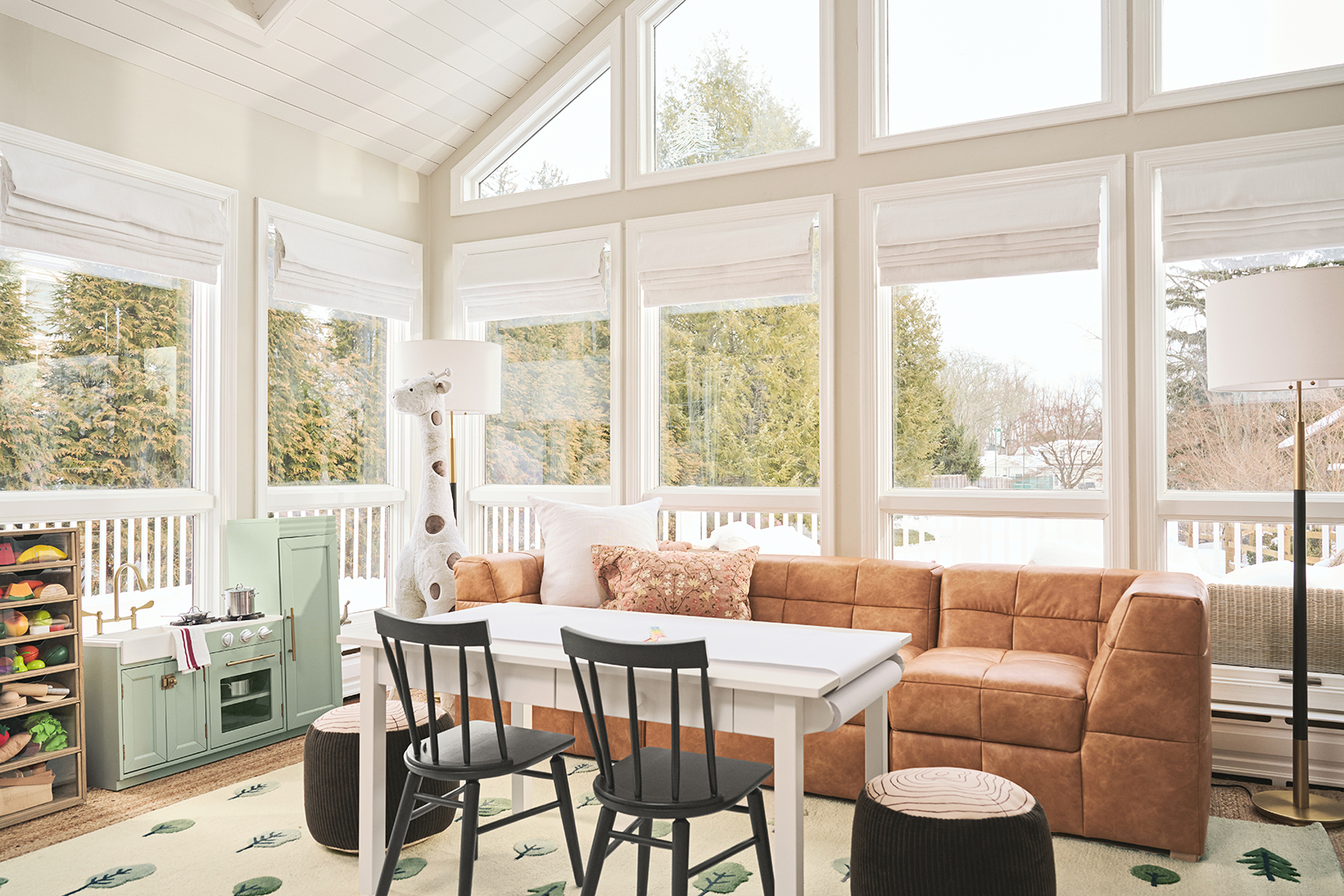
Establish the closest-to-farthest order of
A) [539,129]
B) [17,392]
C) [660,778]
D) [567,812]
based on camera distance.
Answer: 1. [660,778]
2. [567,812]
3. [17,392]
4. [539,129]

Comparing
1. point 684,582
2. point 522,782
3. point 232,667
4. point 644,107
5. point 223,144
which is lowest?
point 522,782

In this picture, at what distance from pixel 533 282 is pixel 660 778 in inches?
137

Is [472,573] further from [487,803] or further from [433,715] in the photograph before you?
[433,715]

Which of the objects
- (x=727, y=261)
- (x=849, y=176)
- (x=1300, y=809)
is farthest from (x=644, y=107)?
(x=1300, y=809)

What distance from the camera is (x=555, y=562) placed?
156 inches

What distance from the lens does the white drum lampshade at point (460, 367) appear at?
4.45 meters

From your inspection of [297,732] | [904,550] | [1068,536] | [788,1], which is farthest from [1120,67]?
[297,732]

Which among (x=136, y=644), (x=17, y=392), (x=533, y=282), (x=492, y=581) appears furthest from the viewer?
(x=533, y=282)

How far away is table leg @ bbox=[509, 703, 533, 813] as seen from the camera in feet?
9.89

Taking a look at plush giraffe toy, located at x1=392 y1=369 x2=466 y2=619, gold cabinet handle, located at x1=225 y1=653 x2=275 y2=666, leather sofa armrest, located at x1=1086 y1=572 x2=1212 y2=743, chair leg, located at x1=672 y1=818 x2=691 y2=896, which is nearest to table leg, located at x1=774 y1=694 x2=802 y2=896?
chair leg, located at x1=672 y1=818 x2=691 y2=896

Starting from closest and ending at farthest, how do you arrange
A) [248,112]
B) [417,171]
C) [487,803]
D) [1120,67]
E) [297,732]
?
[487,803] → [1120,67] → [297,732] → [248,112] → [417,171]

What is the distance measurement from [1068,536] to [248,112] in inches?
164

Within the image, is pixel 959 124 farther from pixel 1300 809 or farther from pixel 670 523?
pixel 1300 809

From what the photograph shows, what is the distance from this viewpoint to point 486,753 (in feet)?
7.64
